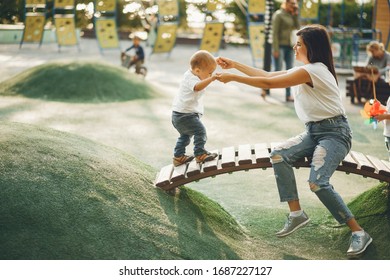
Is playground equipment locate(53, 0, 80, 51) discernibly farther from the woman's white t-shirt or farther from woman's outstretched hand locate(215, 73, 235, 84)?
the woman's white t-shirt

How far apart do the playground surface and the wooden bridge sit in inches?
23.7

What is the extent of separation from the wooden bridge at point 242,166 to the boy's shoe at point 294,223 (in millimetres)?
395

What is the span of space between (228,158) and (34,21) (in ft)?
42.1

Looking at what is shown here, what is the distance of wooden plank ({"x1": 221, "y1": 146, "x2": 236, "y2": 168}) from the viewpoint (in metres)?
5.09

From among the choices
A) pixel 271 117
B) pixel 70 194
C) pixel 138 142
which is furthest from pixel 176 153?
pixel 271 117

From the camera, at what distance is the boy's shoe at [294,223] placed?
4.78 metres

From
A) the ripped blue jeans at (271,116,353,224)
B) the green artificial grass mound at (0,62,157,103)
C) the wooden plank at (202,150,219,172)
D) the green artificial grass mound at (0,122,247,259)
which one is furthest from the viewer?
the green artificial grass mound at (0,62,157,103)

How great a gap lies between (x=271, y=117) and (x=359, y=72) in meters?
2.31

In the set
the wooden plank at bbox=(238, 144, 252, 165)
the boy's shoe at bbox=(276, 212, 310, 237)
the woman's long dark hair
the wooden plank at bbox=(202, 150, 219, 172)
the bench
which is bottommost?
the bench

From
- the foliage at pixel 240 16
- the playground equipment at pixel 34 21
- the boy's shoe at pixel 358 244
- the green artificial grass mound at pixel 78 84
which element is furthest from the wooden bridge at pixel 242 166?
the foliage at pixel 240 16

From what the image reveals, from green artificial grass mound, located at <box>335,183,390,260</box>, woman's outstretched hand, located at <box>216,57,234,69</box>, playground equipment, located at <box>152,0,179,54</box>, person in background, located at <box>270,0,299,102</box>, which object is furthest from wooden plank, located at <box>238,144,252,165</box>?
playground equipment, located at <box>152,0,179,54</box>

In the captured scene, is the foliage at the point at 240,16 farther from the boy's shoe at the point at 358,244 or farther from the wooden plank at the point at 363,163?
the boy's shoe at the point at 358,244

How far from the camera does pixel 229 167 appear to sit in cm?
509
